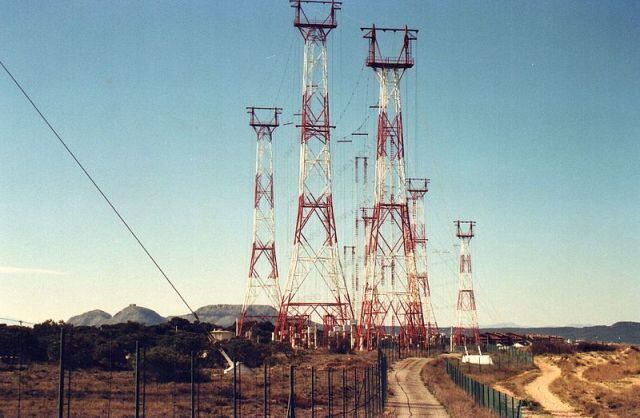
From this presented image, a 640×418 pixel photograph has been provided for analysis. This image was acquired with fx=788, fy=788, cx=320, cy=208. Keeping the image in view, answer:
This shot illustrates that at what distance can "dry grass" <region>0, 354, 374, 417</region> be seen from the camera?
26.2 m

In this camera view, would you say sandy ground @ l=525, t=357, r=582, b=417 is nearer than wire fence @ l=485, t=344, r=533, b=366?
Yes

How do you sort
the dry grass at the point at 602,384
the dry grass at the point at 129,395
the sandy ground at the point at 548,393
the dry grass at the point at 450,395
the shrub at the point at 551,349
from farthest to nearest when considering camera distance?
the shrub at the point at 551,349 < the dry grass at the point at 602,384 < the sandy ground at the point at 548,393 < the dry grass at the point at 450,395 < the dry grass at the point at 129,395

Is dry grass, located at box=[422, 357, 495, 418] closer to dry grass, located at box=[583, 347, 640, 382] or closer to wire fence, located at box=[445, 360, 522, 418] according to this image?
wire fence, located at box=[445, 360, 522, 418]

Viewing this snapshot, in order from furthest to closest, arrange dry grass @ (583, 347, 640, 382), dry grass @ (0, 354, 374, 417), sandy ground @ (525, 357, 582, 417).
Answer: dry grass @ (583, 347, 640, 382)
sandy ground @ (525, 357, 582, 417)
dry grass @ (0, 354, 374, 417)

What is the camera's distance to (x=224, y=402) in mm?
31375

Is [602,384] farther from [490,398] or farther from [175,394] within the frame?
[175,394]

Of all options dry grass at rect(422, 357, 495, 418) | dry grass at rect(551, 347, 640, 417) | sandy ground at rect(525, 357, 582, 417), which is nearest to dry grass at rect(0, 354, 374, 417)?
dry grass at rect(422, 357, 495, 418)

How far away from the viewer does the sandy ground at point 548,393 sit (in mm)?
39122

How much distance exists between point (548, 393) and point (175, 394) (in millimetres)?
27382

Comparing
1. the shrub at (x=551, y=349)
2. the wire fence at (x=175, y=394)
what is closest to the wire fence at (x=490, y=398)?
the wire fence at (x=175, y=394)

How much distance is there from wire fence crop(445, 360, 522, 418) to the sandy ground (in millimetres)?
4085

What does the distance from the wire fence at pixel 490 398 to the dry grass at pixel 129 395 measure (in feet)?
18.5

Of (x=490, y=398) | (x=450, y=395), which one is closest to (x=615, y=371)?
(x=450, y=395)

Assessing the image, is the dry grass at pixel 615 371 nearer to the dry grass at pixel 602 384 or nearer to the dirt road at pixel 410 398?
the dry grass at pixel 602 384
